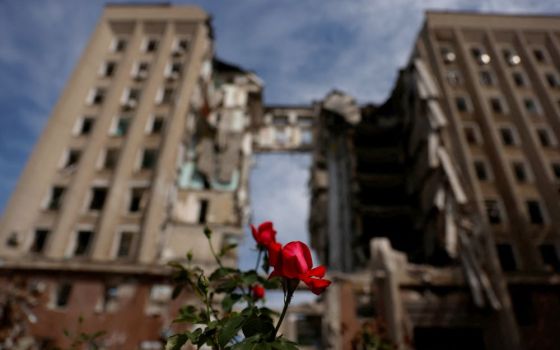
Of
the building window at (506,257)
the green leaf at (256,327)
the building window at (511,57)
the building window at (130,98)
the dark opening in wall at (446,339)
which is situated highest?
the building window at (511,57)

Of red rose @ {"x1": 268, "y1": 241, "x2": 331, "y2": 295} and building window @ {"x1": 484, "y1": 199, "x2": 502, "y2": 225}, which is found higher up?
building window @ {"x1": 484, "y1": 199, "x2": 502, "y2": 225}

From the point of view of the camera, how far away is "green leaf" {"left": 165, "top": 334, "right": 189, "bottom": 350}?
67.6 inches

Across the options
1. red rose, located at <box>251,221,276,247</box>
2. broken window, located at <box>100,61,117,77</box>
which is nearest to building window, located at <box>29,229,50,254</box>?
broken window, located at <box>100,61,117,77</box>

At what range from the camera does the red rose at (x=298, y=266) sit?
5.20 ft

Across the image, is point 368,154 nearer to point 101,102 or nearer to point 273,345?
point 101,102

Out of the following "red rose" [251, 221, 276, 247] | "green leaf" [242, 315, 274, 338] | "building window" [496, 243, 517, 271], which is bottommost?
"green leaf" [242, 315, 274, 338]

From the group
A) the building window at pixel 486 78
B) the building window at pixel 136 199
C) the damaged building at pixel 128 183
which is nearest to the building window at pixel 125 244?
the damaged building at pixel 128 183

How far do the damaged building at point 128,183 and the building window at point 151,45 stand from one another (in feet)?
0.31

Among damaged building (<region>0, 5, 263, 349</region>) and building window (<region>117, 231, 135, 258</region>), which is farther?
building window (<region>117, 231, 135, 258</region>)

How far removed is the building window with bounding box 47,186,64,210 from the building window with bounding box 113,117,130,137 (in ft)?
16.4

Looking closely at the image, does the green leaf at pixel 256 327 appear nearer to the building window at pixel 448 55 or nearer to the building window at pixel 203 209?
the building window at pixel 203 209

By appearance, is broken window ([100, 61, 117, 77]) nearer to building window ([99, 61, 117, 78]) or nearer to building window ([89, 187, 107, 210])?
building window ([99, 61, 117, 78])

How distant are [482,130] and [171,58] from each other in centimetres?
2367

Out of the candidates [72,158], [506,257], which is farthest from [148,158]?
[506,257]
